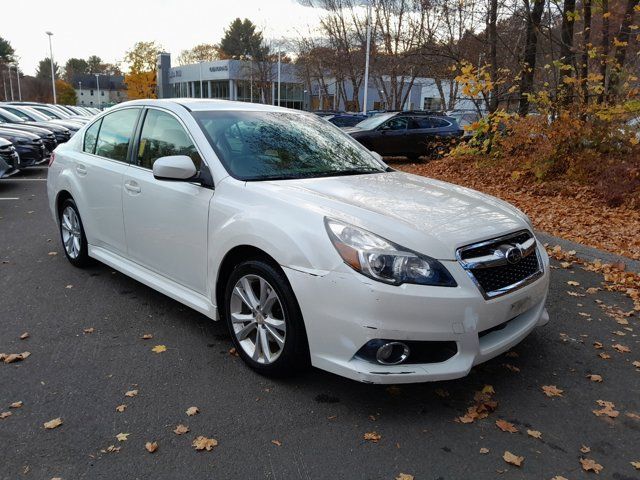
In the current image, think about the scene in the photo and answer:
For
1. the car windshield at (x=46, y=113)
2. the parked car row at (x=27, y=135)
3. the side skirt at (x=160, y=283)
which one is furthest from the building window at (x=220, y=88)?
the side skirt at (x=160, y=283)

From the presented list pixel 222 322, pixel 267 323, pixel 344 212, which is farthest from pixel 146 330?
pixel 344 212

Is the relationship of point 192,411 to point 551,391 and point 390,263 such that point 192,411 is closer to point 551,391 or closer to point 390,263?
point 390,263

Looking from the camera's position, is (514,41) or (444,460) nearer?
(444,460)

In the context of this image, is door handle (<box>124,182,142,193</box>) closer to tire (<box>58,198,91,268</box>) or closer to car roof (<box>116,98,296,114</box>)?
car roof (<box>116,98,296,114</box>)

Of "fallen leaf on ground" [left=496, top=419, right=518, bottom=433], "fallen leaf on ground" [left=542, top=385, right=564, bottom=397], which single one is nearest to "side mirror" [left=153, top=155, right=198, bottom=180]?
"fallen leaf on ground" [left=496, top=419, right=518, bottom=433]

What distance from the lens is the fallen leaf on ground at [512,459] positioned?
2635 mm

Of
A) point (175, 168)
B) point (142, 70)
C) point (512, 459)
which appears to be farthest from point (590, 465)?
point (142, 70)

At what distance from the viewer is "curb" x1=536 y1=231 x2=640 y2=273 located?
5.81 metres

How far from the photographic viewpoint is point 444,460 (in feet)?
8.71

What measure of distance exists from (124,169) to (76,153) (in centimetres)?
122

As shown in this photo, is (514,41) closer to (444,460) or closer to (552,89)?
(552,89)

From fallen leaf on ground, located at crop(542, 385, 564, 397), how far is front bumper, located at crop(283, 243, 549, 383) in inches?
23.1

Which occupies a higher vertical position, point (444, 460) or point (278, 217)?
point (278, 217)

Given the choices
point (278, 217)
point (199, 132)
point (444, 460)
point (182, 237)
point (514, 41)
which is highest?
point (514, 41)
